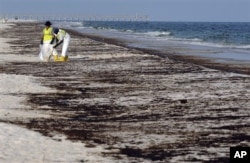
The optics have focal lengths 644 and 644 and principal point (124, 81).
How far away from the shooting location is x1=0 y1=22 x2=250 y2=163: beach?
9602 millimetres

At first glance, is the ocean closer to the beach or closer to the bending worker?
the bending worker

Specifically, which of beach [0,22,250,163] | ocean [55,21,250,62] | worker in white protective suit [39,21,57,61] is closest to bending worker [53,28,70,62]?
worker in white protective suit [39,21,57,61]

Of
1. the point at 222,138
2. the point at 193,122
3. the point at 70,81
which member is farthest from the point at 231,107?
the point at 70,81

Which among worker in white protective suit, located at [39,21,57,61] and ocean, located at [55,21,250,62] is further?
ocean, located at [55,21,250,62]

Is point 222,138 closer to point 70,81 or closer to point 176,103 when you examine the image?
point 176,103

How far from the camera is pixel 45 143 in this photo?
32.9ft

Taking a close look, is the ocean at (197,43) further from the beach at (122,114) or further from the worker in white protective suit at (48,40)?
the beach at (122,114)

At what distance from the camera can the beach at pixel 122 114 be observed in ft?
31.5

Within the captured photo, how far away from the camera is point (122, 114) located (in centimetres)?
1302

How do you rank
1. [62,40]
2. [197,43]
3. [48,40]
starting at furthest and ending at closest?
[197,43] < [62,40] < [48,40]

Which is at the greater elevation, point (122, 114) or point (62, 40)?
point (62, 40)

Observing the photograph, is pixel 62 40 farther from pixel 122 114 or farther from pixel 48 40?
pixel 122 114

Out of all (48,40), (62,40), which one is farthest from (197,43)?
(48,40)

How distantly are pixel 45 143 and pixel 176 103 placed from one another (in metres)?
4.90
